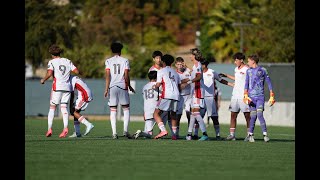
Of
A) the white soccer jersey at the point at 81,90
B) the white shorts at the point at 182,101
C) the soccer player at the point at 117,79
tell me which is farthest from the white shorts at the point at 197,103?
the white soccer jersey at the point at 81,90

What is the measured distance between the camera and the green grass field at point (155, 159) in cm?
1642

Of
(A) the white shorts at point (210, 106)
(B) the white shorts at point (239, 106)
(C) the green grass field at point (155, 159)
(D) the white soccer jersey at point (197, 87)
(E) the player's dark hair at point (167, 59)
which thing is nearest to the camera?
(C) the green grass field at point (155, 159)

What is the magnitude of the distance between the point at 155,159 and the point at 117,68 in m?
7.14

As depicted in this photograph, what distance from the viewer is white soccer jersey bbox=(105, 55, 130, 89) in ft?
85.4

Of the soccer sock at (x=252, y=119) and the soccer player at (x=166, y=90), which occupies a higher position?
the soccer player at (x=166, y=90)

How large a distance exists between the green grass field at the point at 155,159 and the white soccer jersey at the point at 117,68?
5.39 ft

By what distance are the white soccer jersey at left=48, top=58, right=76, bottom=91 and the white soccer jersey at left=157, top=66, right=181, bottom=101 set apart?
6.95 ft

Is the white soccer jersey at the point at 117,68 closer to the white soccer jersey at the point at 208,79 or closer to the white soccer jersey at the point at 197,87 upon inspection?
the white soccer jersey at the point at 197,87

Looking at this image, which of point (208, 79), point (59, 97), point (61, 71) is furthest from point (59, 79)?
point (208, 79)

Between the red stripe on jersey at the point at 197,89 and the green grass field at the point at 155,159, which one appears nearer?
the green grass field at the point at 155,159

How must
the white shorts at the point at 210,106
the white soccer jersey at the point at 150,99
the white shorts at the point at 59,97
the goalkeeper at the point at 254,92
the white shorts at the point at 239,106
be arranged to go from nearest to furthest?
the goalkeeper at the point at 254,92, the white shorts at the point at 59,97, the white shorts at the point at 239,106, the white soccer jersey at the point at 150,99, the white shorts at the point at 210,106

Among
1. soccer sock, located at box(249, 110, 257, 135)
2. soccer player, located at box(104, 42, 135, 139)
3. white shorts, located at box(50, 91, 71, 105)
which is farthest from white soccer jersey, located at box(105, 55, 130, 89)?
soccer sock, located at box(249, 110, 257, 135)

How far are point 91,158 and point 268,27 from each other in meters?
48.6
